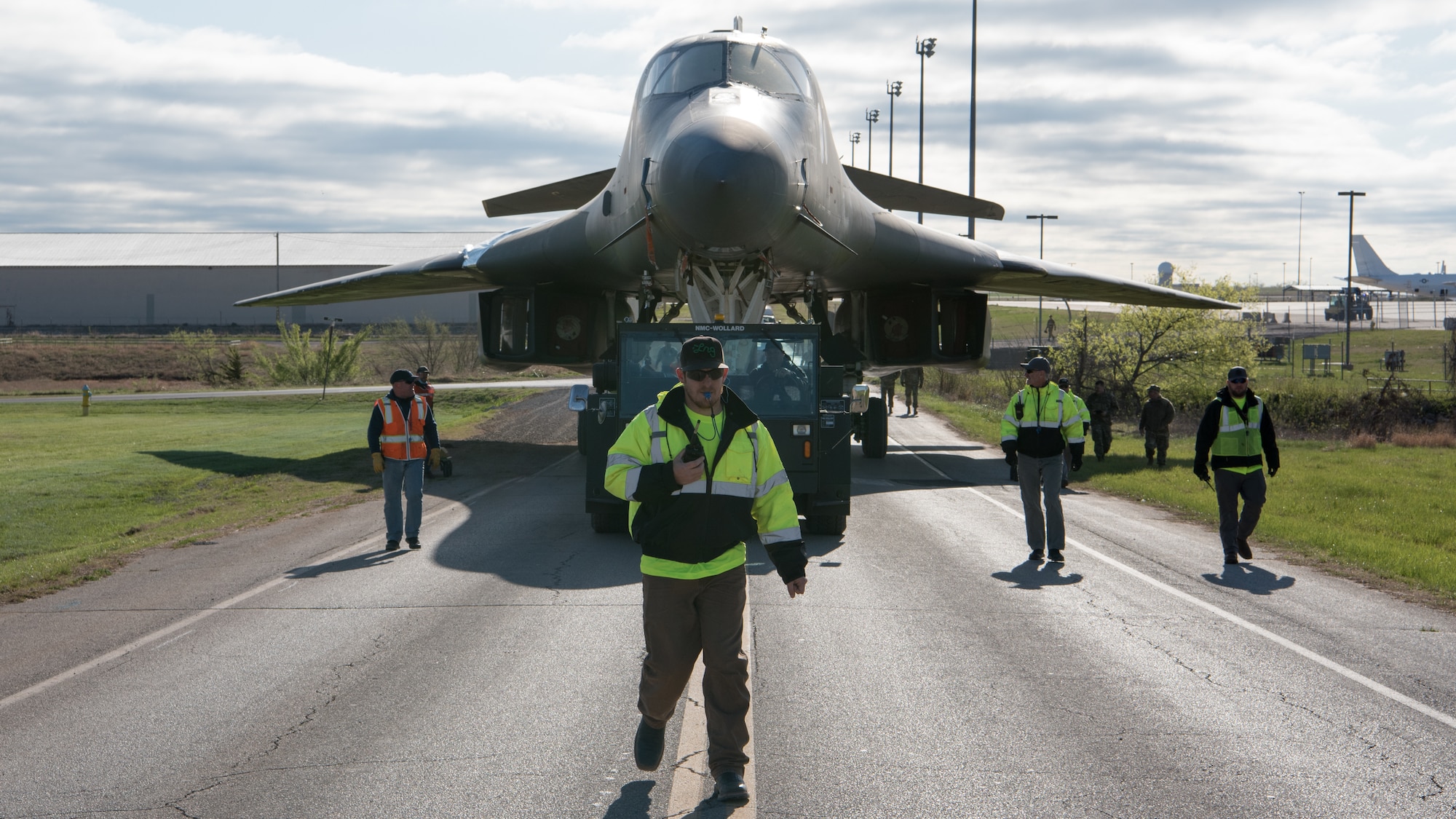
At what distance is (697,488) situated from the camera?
4.80 meters

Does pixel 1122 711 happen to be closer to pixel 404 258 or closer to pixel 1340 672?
pixel 1340 672

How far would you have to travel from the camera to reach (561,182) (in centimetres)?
2305

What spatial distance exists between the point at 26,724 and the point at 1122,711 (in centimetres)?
544

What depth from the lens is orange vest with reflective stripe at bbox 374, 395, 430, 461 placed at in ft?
38.7

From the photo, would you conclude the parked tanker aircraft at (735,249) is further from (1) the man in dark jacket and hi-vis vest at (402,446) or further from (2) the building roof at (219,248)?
(2) the building roof at (219,248)

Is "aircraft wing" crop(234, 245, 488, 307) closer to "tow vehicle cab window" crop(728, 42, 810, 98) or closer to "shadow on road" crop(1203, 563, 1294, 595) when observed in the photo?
"tow vehicle cab window" crop(728, 42, 810, 98)

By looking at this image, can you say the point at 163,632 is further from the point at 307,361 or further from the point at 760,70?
the point at 307,361

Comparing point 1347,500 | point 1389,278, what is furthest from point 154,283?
point 1389,278

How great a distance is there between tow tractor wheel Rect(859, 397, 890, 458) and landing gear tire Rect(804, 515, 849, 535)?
8918mm

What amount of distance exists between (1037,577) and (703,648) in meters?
5.94

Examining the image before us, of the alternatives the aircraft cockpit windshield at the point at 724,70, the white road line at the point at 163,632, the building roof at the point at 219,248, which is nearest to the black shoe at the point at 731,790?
the white road line at the point at 163,632

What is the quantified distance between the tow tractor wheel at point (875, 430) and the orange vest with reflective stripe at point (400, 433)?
425 inches

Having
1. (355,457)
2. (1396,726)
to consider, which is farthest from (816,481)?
(355,457)

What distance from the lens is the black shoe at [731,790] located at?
4574mm
